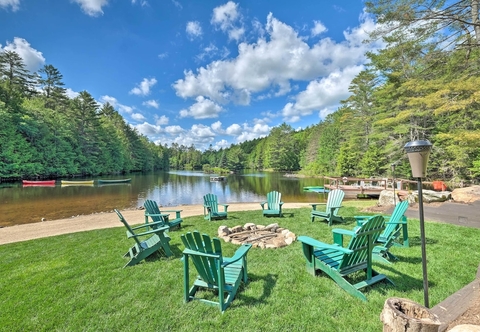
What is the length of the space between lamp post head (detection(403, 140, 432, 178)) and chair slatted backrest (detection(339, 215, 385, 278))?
2.40 feet

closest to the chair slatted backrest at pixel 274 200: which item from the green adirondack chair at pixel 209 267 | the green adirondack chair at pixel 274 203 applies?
the green adirondack chair at pixel 274 203

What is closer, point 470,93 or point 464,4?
point 464,4

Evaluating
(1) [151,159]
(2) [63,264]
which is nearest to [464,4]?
(2) [63,264]

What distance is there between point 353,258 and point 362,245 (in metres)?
0.21

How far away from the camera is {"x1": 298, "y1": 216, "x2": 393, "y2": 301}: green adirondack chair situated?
2691 millimetres

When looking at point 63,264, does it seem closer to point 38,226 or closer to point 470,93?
point 38,226

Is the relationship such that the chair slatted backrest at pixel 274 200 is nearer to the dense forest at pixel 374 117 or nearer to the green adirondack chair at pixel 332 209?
the green adirondack chair at pixel 332 209

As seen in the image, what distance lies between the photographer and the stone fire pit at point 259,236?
4586 mm

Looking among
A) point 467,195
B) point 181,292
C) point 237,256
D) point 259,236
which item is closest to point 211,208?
point 259,236

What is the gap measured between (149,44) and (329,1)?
30.6ft

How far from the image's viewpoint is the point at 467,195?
8.58 m

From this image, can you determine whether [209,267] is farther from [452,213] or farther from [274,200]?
[452,213]

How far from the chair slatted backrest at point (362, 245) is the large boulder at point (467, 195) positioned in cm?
870

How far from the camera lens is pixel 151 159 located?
62281 mm
